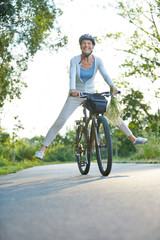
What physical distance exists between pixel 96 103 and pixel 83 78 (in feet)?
2.61

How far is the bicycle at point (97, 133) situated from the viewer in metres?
5.40

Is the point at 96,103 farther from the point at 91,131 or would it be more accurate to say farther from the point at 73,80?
the point at 73,80

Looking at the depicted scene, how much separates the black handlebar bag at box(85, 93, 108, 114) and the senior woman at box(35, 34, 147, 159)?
399 millimetres

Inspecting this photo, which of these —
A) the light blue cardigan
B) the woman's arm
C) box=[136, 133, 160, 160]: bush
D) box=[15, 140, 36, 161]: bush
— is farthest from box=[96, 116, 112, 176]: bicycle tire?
box=[15, 140, 36, 161]: bush

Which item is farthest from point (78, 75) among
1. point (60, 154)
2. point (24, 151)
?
point (60, 154)

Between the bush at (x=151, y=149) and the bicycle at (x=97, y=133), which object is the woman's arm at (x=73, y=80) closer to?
the bicycle at (x=97, y=133)

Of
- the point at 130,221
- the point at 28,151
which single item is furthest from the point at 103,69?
the point at 28,151

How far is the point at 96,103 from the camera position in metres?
5.67

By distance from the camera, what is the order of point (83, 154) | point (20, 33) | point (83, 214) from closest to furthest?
point (83, 214)
point (83, 154)
point (20, 33)

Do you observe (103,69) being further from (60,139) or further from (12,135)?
(60,139)

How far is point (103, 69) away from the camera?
6352mm

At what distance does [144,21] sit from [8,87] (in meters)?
8.14

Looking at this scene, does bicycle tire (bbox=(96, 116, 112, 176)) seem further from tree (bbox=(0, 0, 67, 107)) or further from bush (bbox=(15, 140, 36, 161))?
bush (bbox=(15, 140, 36, 161))

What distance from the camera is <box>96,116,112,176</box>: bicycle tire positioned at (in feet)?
17.5
